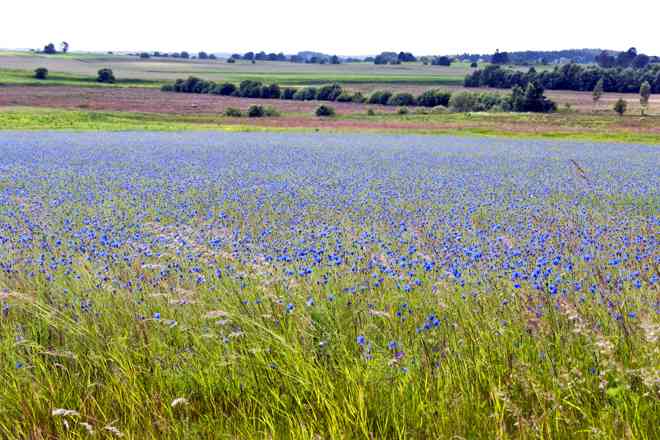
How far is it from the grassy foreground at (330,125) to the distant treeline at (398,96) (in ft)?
48.3

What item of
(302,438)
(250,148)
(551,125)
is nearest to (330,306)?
(302,438)

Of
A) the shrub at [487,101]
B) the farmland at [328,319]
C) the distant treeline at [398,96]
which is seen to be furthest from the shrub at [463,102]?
the farmland at [328,319]

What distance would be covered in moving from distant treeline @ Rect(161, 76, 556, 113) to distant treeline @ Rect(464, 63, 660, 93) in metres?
30.0

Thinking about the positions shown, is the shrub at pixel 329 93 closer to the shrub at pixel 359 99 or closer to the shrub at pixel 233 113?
the shrub at pixel 359 99

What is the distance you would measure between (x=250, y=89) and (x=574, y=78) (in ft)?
181

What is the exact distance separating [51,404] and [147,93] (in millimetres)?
77277

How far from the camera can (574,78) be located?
347ft

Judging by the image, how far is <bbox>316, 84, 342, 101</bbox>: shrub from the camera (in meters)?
80.6

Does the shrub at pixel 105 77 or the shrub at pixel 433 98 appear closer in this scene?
the shrub at pixel 433 98

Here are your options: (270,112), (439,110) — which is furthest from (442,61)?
(270,112)

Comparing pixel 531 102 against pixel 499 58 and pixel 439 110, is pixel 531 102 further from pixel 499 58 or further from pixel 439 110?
pixel 499 58

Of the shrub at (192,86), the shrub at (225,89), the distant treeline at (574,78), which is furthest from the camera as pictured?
the distant treeline at (574,78)

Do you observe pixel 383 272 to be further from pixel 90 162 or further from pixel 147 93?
pixel 147 93

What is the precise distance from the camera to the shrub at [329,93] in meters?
80.6
